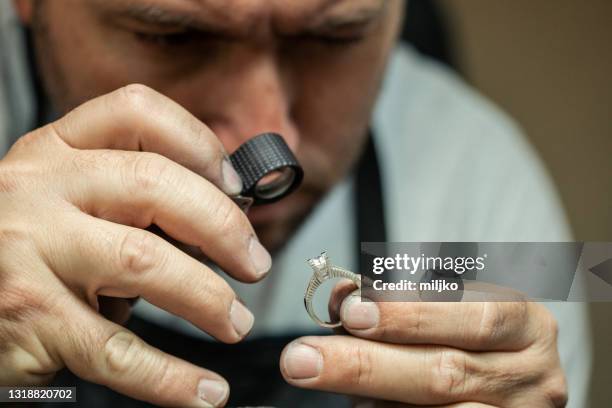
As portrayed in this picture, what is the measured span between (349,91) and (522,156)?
16.8 inches

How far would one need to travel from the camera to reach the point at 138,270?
484mm

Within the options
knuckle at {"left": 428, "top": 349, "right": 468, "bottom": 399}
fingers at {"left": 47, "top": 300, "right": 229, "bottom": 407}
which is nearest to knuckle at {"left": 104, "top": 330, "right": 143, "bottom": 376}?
fingers at {"left": 47, "top": 300, "right": 229, "bottom": 407}

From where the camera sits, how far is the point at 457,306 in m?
0.52

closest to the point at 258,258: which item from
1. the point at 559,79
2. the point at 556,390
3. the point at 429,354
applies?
the point at 429,354

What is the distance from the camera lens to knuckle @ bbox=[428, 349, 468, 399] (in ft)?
1.72

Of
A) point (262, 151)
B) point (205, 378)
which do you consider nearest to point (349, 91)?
point (262, 151)

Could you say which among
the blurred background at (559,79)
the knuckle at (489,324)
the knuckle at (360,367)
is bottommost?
the knuckle at (360,367)

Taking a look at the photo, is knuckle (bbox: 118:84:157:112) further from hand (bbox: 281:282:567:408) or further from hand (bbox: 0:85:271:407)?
hand (bbox: 281:282:567:408)

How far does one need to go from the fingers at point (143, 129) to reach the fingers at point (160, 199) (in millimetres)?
17

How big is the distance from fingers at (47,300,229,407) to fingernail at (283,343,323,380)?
0.06 meters

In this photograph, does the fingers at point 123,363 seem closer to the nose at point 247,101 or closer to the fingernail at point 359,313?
the fingernail at point 359,313

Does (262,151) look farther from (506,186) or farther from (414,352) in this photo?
(506,186)

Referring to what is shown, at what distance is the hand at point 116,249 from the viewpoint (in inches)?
19.3

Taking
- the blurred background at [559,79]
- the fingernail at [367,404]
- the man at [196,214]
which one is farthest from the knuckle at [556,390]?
the blurred background at [559,79]
